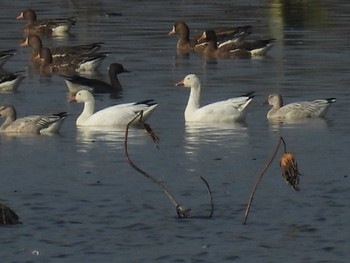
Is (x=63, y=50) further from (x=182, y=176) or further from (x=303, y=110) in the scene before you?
(x=182, y=176)

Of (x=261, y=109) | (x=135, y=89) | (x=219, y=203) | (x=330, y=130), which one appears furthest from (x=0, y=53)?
(x=219, y=203)

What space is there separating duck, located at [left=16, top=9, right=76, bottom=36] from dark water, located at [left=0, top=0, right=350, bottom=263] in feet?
17.6

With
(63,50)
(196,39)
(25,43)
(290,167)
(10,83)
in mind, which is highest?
(290,167)

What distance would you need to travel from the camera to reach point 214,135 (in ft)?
68.7

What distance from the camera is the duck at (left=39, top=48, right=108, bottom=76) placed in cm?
3070

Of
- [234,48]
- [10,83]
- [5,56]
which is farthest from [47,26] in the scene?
[10,83]

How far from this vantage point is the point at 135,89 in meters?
26.8

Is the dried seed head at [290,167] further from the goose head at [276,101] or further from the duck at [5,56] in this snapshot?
the duck at [5,56]

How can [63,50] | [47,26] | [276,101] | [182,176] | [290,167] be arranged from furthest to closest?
[47,26]
[63,50]
[276,101]
[182,176]
[290,167]

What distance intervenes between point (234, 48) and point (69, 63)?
430cm

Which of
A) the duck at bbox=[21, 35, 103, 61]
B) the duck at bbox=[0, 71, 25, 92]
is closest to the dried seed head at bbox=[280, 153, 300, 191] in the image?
the duck at bbox=[0, 71, 25, 92]

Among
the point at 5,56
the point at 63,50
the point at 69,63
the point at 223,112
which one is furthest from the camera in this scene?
the point at 63,50

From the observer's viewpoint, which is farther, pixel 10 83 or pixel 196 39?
pixel 196 39

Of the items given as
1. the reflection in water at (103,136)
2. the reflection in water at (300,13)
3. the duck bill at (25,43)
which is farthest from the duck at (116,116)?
the reflection in water at (300,13)
